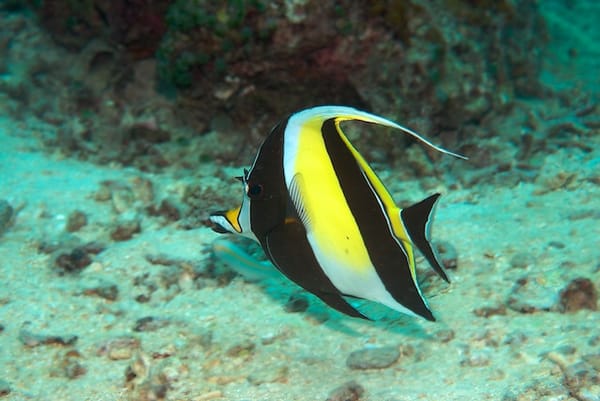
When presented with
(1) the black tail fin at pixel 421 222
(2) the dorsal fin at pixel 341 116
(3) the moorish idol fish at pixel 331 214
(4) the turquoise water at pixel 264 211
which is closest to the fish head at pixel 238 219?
(3) the moorish idol fish at pixel 331 214

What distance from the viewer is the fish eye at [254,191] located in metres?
2.03

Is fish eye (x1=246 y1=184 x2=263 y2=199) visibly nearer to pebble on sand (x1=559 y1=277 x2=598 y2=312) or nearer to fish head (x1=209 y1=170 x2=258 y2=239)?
fish head (x1=209 y1=170 x2=258 y2=239)

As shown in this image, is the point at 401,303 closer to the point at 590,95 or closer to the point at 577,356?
the point at 577,356

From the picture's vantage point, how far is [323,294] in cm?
218

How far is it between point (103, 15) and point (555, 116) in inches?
210

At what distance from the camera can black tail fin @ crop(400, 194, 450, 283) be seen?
79.4 inches

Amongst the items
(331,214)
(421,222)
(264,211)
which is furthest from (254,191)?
(421,222)

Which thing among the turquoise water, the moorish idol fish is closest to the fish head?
the moorish idol fish

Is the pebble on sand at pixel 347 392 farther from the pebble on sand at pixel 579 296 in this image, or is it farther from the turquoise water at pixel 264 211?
the pebble on sand at pixel 579 296

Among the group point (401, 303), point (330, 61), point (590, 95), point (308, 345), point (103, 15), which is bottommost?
point (308, 345)

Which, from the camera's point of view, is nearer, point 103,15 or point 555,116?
point 555,116

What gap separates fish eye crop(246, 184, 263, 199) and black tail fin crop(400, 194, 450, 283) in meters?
0.52

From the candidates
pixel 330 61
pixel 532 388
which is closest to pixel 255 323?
pixel 532 388

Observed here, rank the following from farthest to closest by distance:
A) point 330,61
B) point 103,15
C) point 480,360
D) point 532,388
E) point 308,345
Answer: point 103,15
point 330,61
point 308,345
point 480,360
point 532,388
